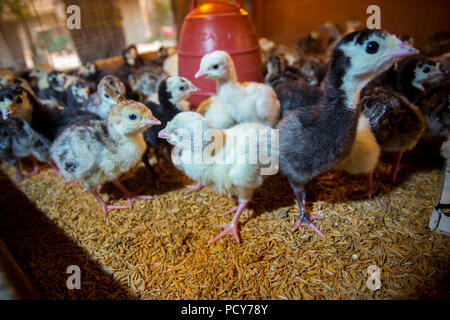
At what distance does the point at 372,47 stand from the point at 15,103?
9.44ft

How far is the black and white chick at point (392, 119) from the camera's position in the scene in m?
2.07

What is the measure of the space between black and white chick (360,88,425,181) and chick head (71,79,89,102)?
129 inches

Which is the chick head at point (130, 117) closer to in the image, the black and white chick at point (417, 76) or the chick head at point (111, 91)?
the chick head at point (111, 91)

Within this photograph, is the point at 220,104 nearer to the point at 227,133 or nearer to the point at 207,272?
the point at 227,133

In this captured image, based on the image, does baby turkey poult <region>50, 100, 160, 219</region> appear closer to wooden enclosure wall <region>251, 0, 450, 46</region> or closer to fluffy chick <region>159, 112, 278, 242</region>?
fluffy chick <region>159, 112, 278, 242</region>

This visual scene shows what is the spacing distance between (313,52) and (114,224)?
21.2 ft

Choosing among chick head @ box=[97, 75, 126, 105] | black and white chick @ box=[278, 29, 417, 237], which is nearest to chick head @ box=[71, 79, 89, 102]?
chick head @ box=[97, 75, 126, 105]

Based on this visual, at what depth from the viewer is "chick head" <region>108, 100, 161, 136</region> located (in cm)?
189

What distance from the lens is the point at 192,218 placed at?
7.08 feet

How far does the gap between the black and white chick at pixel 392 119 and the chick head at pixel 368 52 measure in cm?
73

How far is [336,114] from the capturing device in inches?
62.9

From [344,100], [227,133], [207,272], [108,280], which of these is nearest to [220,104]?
[227,133]
